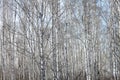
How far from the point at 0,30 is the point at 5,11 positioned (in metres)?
1.53

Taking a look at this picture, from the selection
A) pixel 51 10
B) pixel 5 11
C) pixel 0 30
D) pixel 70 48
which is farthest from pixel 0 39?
pixel 51 10

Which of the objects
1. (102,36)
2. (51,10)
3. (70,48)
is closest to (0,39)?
(70,48)

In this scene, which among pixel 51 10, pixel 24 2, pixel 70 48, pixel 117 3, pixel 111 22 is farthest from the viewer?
pixel 70 48

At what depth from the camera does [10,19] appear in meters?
20.8

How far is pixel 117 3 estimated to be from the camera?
353 inches

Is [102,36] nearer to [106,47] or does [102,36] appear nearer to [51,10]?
[106,47]

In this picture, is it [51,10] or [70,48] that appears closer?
[51,10]

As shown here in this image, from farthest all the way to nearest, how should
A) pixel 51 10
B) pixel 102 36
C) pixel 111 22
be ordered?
pixel 102 36 → pixel 111 22 → pixel 51 10

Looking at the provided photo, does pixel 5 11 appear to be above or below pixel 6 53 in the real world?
above

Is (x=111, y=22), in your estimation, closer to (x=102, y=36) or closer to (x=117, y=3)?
(x=117, y=3)

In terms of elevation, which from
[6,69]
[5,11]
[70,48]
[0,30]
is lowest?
[6,69]

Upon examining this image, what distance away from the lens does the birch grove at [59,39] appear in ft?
22.5

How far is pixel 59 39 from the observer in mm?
12961

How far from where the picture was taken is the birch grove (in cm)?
685
